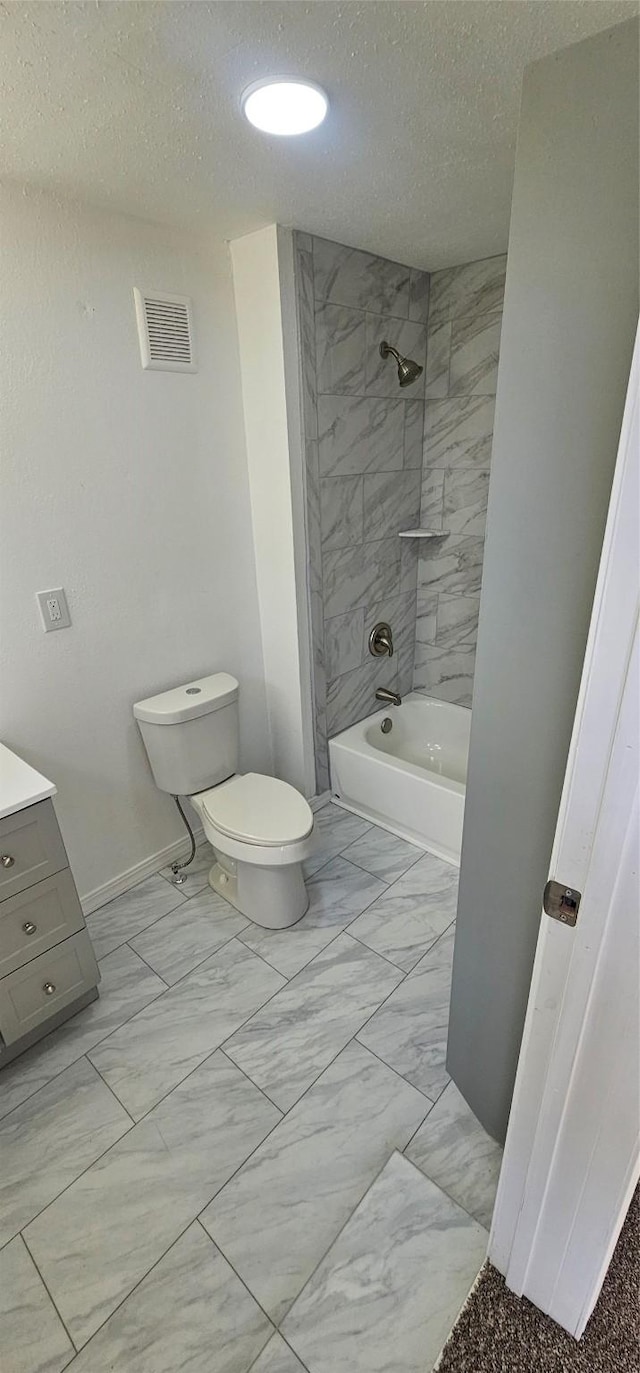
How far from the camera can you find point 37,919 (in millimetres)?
1530

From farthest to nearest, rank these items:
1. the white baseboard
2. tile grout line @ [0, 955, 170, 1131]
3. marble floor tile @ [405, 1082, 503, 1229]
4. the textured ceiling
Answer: the white baseboard < tile grout line @ [0, 955, 170, 1131] < marble floor tile @ [405, 1082, 503, 1229] < the textured ceiling

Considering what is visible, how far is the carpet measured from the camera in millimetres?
1040

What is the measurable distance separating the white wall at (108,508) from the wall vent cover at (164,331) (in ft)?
0.10

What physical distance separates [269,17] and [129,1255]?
2.29m

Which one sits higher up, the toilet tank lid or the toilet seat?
the toilet tank lid

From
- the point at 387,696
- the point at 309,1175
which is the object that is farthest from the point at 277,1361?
the point at 387,696

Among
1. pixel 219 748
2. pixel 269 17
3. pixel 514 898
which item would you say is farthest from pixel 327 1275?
pixel 269 17

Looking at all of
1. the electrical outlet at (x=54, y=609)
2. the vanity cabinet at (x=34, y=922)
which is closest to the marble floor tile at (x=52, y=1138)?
the vanity cabinet at (x=34, y=922)

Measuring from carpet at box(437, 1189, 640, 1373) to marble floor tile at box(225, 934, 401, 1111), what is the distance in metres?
0.55

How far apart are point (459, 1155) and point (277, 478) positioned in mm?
2062

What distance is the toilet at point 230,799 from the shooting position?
1.89 metres

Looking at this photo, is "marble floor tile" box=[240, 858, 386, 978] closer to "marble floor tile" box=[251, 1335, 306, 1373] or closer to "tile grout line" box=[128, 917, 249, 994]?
"tile grout line" box=[128, 917, 249, 994]

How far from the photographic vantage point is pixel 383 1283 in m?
1.16

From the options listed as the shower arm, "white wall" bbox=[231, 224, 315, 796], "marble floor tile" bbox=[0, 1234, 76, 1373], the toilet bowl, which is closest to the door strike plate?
the toilet bowl
